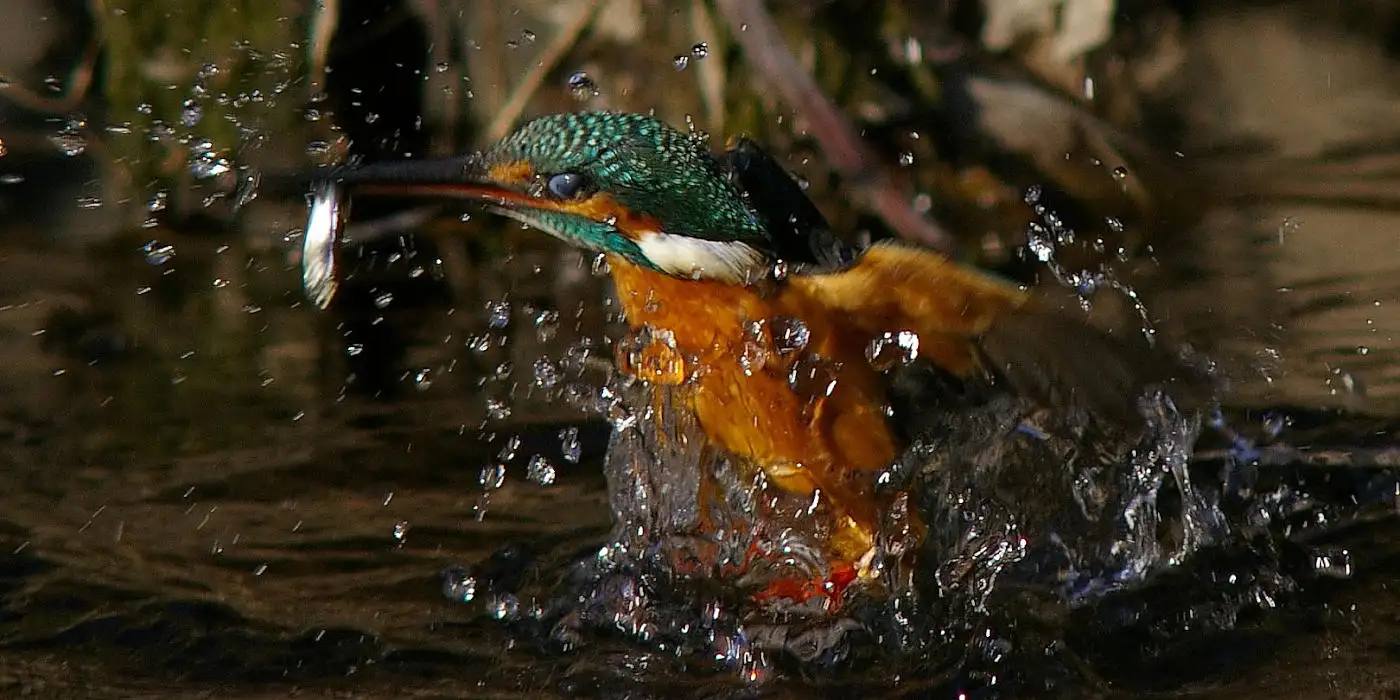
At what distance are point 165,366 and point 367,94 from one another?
1736 millimetres

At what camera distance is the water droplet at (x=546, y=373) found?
4.02 metres

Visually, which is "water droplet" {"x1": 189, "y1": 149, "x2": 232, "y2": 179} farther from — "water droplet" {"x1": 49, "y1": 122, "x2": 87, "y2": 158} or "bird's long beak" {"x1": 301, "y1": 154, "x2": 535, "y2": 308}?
"bird's long beak" {"x1": 301, "y1": 154, "x2": 535, "y2": 308}

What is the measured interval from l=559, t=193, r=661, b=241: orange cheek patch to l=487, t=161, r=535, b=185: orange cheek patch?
0.07m

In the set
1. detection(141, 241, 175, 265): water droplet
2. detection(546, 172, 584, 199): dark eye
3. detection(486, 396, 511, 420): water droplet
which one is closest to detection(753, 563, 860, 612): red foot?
detection(546, 172, 584, 199): dark eye

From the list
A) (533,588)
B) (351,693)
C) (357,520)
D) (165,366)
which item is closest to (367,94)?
(165,366)

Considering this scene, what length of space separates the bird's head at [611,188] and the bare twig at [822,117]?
1705 millimetres

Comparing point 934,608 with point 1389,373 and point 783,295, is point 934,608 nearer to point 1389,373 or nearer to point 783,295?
point 783,295

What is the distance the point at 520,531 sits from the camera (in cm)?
316

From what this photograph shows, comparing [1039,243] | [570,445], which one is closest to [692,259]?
[570,445]

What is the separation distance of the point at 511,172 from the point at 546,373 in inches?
56.0

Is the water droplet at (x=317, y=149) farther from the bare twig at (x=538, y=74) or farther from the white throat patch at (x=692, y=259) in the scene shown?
the white throat patch at (x=692, y=259)

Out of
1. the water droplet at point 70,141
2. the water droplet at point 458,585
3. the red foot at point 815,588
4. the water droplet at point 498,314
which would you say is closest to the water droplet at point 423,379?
the water droplet at point 498,314

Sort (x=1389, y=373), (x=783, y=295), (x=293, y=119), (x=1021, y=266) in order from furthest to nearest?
(x=293, y=119) → (x=1021, y=266) → (x=1389, y=373) → (x=783, y=295)

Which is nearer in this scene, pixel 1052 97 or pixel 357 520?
pixel 357 520
